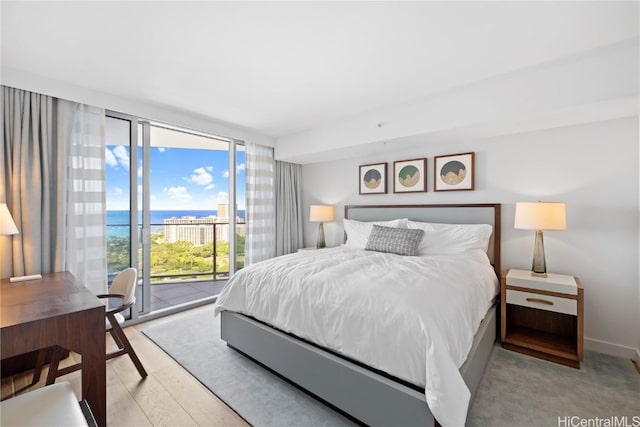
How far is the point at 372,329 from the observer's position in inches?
60.4

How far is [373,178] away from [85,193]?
3404 mm

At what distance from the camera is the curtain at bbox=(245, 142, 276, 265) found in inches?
163

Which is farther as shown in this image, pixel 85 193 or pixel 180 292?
pixel 180 292

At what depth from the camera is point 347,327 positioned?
1.64 m

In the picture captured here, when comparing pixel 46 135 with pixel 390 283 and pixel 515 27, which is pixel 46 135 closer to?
pixel 390 283

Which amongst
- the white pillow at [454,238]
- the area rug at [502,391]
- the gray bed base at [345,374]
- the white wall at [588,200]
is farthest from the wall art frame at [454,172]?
the area rug at [502,391]

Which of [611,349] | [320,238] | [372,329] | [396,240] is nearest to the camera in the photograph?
[372,329]

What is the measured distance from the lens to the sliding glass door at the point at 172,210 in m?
3.07

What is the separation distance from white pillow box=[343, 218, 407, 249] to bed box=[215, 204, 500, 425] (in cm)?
90

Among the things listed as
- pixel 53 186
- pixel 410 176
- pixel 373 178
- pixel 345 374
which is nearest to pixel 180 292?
pixel 53 186

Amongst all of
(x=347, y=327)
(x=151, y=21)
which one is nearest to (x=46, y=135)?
(x=151, y=21)

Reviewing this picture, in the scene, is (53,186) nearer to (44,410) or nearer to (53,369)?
(53,369)

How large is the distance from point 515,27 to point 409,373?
2230 millimetres

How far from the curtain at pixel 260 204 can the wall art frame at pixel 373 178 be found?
1456 millimetres
